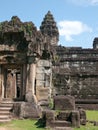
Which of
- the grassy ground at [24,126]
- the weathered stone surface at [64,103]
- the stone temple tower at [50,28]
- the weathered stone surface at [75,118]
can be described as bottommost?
the grassy ground at [24,126]

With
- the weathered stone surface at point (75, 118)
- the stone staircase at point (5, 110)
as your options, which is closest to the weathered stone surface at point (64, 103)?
the stone staircase at point (5, 110)

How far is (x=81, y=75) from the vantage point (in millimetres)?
21438

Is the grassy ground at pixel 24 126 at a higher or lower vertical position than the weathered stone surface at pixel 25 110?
lower

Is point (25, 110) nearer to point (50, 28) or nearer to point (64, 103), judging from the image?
point (64, 103)

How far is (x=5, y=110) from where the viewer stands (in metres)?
13.1

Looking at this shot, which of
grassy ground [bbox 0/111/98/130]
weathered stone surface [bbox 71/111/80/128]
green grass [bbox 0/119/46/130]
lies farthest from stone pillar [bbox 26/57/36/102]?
weathered stone surface [bbox 71/111/80/128]

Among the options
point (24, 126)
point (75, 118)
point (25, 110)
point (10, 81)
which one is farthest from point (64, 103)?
point (10, 81)

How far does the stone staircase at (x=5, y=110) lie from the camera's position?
12048mm

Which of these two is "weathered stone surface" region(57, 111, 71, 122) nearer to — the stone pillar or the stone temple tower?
the stone pillar

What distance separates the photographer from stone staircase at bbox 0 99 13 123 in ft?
39.5

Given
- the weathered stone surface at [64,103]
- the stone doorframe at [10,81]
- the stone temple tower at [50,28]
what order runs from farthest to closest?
the stone temple tower at [50,28]
the stone doorframe at [10,81]
the weathered stone surface at [64,103]

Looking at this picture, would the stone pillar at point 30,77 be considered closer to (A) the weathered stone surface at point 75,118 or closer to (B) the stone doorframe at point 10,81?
(B) the stone doorframe at point 10,81

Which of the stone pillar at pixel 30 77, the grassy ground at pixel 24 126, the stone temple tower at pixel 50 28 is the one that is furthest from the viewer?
the stone temple tower at pixel 50 28

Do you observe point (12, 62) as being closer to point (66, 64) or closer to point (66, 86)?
point (66, 86)
